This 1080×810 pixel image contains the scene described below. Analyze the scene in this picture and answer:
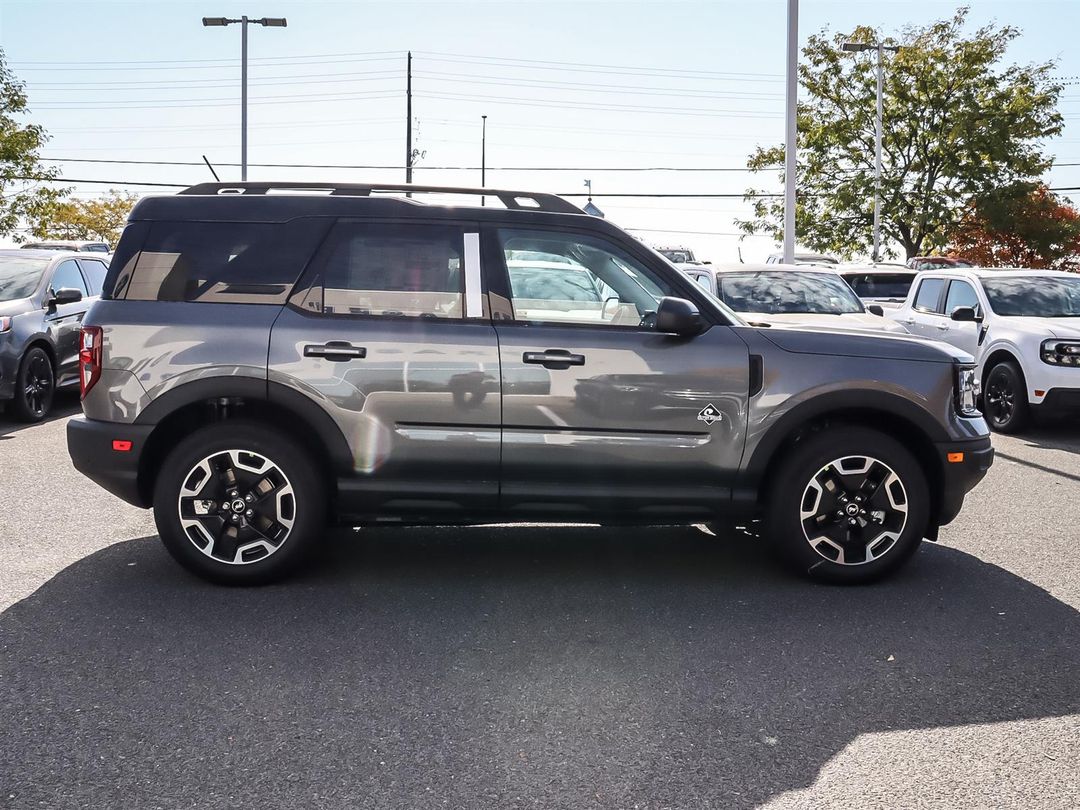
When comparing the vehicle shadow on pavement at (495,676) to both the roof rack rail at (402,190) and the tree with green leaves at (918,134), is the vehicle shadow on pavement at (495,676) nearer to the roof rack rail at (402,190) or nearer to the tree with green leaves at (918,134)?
the roof rack rail at (402,190)

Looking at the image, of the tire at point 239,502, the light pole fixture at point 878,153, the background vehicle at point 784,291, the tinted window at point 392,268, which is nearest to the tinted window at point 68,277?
the background vehicle at point 784,291

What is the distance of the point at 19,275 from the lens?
12414 mm

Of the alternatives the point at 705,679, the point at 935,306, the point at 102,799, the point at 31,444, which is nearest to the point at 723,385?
the point at 705,679

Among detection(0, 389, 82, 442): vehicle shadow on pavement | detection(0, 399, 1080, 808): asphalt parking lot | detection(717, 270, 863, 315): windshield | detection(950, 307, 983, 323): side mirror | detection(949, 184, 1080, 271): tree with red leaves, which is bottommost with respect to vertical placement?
detection(0, 399, 1080, 808): asphalt parking lot

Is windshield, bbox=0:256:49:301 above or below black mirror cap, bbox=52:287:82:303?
above

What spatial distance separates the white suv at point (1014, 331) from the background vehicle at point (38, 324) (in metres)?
9.81

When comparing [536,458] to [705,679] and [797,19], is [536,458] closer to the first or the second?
[705,679]

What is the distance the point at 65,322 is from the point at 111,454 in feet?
25.6

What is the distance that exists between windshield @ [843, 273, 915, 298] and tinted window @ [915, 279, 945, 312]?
614 centimetres

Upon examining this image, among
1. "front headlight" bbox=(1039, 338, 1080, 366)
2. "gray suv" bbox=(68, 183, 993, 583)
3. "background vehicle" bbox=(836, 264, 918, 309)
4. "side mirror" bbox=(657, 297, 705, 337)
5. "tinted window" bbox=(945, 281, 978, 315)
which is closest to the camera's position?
"side mirror" bbox=(657, 297, 705, 337)

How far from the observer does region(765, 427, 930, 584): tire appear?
559 cm

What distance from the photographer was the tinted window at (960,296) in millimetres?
12797

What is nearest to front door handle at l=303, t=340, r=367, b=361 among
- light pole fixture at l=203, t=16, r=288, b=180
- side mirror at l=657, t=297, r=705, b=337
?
side mirror at l=657, t=297, r=705, b=337

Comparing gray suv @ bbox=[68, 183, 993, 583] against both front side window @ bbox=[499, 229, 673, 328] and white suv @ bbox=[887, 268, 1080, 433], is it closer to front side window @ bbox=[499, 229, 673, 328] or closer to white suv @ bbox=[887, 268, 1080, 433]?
front side window @ bbox=[499, 229, 673, 328]
